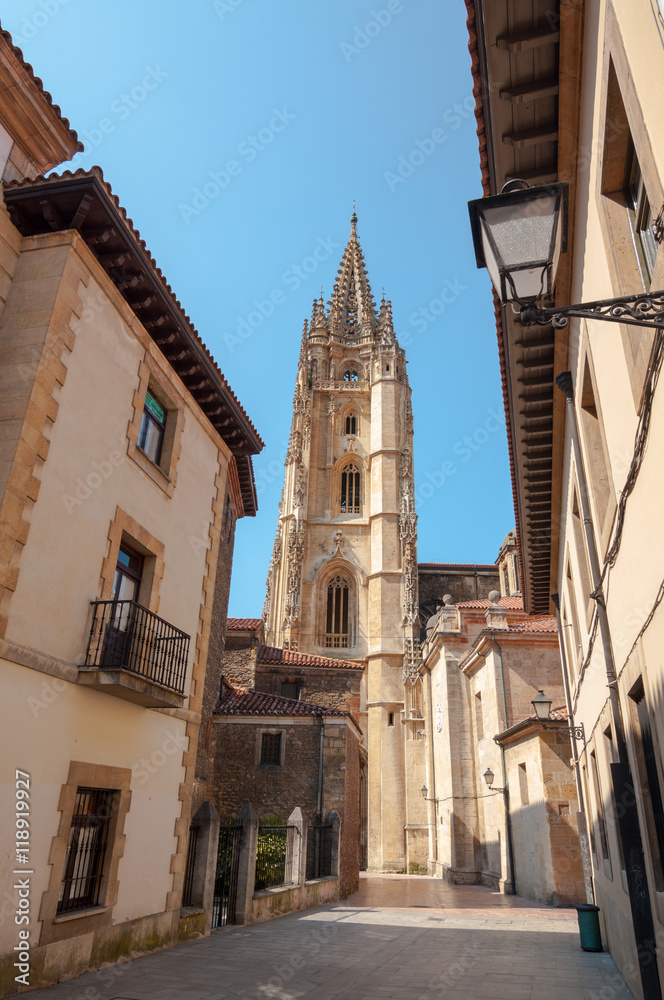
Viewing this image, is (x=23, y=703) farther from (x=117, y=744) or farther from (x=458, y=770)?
(x=458, y=770)

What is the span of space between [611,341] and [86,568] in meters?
6.31

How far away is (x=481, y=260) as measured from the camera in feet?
12.2

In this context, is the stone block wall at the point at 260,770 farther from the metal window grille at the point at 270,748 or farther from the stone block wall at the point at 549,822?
the stone block wall at the point at 549,822

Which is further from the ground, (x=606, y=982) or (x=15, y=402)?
(x=15, y=402)

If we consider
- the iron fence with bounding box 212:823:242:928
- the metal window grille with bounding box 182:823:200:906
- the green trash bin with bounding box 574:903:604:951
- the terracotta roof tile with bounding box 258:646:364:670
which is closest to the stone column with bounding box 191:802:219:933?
the metal window grille with bounding box 182:823:200:906

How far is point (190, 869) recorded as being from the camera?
10.5 meters

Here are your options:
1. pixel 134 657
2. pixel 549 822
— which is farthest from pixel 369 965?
pixel 549 822

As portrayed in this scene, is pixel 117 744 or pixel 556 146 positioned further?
pixel 117 744

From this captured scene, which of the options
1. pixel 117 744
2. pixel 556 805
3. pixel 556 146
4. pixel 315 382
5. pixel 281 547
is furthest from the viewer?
pixel 315 382

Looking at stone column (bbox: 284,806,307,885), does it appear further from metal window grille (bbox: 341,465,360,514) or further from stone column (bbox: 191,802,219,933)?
metal window grille (bbox: 341,465,360,514)

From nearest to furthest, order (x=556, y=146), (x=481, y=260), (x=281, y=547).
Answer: (x=481, y=260), (x=556, y=146), (x=281, y=547)

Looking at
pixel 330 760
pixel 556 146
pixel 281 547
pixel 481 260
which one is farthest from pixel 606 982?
pixel 281 547

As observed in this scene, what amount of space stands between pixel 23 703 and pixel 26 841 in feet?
4.30

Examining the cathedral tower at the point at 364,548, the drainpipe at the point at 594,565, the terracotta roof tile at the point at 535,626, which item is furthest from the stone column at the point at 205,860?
the cathedral tower at the point at 364,548
